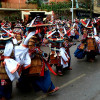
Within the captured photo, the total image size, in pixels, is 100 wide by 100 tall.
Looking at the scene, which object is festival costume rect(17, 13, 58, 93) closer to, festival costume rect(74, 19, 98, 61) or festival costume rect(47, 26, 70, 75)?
festival costume rect(47, 26, 70, 75)

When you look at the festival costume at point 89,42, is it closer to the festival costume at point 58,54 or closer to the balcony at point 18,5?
the festival costume at point 58,54

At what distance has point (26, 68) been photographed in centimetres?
459

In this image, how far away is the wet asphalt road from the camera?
16.0 ft

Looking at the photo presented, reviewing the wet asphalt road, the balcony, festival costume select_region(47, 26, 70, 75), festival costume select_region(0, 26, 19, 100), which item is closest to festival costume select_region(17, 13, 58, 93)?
the wet asphalt road

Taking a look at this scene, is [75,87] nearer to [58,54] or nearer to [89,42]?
[58,54]

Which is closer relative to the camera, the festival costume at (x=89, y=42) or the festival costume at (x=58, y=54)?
the festival costume at (x=58, y=54)

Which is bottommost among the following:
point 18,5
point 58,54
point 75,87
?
point 75,87

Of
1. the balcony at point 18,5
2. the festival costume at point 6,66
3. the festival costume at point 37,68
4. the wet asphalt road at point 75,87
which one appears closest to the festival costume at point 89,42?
the wet asphalt road at point 75,87

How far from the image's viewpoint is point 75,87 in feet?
18.0

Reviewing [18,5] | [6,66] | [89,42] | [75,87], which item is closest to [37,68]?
[6,66]

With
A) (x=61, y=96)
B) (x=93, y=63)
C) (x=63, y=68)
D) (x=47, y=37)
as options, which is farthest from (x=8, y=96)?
(x=93, y=63)

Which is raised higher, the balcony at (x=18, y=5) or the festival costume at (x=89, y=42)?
the balcony at (x=18, y=5)

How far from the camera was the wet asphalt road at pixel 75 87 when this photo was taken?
4863 millimetres

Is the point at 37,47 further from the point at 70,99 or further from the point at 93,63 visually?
the point at 93,63
